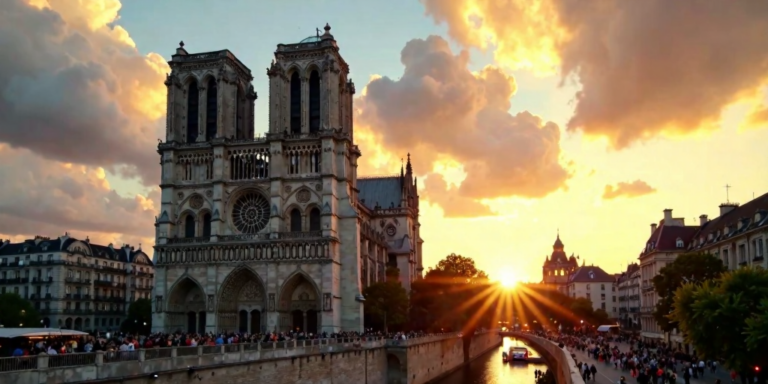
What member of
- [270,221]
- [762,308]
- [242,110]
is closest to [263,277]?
[270,221]

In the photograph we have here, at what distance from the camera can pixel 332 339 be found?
47.9 metres

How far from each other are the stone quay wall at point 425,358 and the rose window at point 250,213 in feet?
66.5

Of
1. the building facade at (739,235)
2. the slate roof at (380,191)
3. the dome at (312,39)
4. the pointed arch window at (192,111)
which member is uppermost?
the dome at (312,39)

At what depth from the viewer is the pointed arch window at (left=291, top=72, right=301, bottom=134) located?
7481 cm

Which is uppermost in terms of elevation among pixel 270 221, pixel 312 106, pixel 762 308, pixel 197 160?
pixel 312 106

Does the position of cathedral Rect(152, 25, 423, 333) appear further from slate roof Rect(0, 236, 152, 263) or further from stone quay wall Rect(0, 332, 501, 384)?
slate roof Rect(0, 236, 152, 263)

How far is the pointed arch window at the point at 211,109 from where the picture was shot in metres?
76.4

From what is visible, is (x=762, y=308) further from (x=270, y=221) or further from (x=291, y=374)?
(x=270, y=221)

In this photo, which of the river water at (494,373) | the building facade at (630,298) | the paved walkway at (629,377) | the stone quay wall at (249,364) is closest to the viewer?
the stone quay wall at (249,364)

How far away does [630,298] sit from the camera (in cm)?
13038

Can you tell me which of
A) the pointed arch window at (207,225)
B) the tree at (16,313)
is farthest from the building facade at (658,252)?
the tree at (16,313)

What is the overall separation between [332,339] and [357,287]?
21.6 metres

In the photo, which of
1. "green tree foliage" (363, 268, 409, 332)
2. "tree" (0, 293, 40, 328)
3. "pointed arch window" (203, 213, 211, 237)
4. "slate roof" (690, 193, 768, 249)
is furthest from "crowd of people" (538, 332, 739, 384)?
"tree" (0, 293, 40, 328)

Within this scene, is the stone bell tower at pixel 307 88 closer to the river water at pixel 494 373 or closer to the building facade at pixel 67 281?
the river water at pixel 494 373
